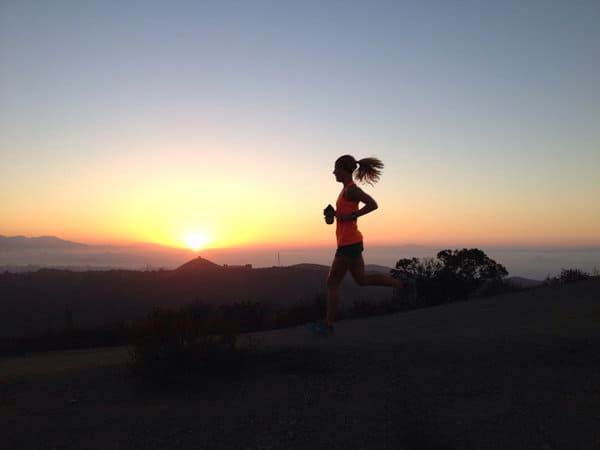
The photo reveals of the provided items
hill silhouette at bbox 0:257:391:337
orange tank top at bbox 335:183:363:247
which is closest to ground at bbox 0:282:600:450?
orange tank top at bbox 335:183:363:247

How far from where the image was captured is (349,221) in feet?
22.5

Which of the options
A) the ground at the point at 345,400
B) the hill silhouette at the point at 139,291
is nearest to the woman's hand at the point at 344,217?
the ground at the point at 345,400

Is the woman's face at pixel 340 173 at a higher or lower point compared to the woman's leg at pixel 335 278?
higher

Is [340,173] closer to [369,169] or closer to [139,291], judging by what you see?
[369,169]

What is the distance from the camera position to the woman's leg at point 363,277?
22.8 ft

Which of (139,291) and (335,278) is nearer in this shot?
(335,278)

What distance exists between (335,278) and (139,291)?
32328 mm

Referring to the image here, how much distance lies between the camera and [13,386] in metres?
5.43

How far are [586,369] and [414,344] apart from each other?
1755 mm

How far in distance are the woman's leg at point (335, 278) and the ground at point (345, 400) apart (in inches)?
24.1

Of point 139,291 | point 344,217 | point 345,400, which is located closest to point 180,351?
point 345,400

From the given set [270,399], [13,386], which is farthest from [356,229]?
[13,386]

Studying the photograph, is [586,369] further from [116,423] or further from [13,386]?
[13,386]

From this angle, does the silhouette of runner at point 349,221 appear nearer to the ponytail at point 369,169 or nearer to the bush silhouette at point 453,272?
the ponytail at point 369,169
